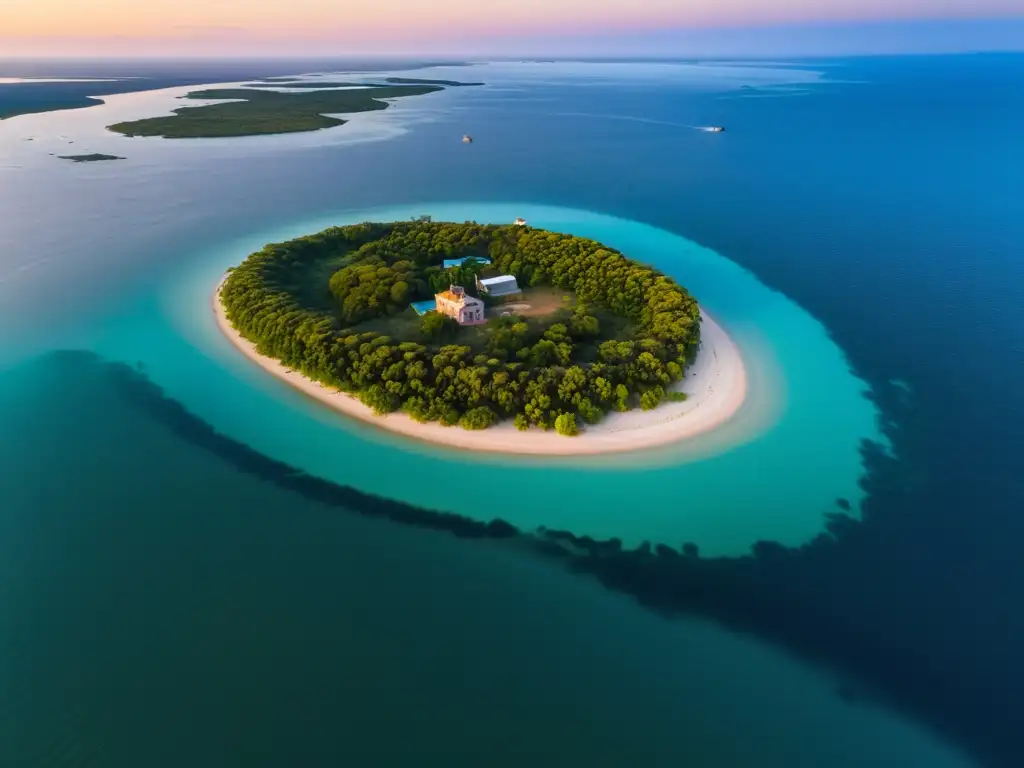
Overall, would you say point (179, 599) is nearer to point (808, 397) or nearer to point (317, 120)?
point (808, 397)

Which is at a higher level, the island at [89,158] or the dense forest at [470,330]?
the island at [89,158]

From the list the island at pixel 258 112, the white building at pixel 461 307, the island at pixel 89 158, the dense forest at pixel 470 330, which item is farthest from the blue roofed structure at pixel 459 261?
the island at pixel 258 112

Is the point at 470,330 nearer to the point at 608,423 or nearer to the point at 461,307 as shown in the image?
the point at 461,307

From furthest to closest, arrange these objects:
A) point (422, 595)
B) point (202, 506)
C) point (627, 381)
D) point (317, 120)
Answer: point (317, 120)
point (627, 381)
point (202, 506)
point (422, 595)

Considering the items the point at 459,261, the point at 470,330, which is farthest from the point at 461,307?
the point at 459,261

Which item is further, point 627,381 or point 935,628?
point 627,381

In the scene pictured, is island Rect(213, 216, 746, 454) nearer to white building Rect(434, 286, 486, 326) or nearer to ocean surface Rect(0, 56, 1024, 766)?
white building Rect(434, 286, 486, 326)

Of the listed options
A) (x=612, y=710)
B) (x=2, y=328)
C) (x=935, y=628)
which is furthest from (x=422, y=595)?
(x=2, y=328)

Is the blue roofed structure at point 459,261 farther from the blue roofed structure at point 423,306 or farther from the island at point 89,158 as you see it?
the island at point 89,158
